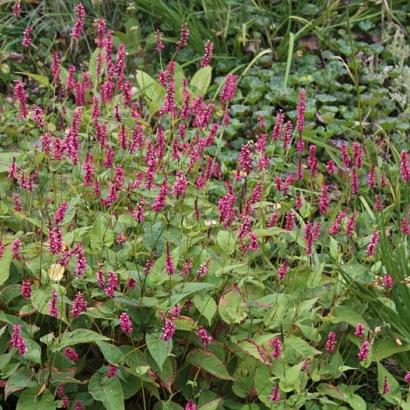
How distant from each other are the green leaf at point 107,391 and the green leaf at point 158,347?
0.47 ft

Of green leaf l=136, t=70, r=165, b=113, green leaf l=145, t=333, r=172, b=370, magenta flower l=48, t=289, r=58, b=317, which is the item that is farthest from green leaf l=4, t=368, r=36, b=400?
green leaf l=136, t=70, r=165, b=113

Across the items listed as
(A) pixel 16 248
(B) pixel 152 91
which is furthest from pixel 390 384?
(B) pixel 152 91

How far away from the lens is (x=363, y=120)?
468 centimetres

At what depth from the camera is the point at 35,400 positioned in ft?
8.15

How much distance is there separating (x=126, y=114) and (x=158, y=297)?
1162mm

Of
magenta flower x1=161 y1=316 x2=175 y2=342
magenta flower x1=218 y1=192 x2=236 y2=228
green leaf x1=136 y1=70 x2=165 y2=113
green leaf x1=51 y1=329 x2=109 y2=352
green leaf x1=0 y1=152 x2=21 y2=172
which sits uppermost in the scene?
magenta flower x1=218 y1=192 x2=236 y2=228

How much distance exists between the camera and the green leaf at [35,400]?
8.12ft

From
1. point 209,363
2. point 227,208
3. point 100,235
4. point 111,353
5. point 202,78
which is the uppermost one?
point 227,208

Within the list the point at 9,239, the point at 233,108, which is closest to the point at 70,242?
the point at 9,239

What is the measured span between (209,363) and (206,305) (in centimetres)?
17

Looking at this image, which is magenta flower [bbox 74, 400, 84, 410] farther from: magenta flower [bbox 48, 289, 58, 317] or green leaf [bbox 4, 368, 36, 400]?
magenta flower [bbox 48, 289, 58, 317]

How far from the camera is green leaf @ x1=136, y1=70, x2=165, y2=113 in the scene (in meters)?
4.06

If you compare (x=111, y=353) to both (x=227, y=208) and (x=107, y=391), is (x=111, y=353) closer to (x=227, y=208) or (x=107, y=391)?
(x=107, y=391)

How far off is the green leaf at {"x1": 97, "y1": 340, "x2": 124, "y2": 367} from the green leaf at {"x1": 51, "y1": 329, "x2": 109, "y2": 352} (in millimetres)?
34
